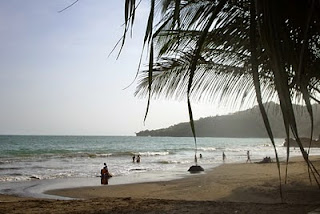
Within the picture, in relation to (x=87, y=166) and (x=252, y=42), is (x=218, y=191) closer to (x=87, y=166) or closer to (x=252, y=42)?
(x=252, y=42)

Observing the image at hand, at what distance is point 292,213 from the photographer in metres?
4.73

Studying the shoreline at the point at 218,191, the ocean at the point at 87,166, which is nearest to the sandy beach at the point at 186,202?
the shoreline at the point at 218,191

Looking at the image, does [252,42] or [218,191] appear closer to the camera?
[252,42]

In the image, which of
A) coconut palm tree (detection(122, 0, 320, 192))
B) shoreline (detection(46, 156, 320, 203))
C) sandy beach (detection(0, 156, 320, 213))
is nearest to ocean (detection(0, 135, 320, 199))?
shoreline (detection(46, 156, 320, 203))

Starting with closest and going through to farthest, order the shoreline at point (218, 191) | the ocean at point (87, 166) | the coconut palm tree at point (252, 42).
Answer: the coconut palm tree at point (252, 42)
the shoreline at point (218, 191)
the ocean at point (87, 166)

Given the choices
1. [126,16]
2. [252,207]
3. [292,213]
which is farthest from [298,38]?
[252,207]

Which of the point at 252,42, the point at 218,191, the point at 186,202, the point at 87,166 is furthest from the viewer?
the point at 87,166

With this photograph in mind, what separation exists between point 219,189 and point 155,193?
207 cm

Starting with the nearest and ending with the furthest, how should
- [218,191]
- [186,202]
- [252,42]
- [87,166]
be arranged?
[252,42], [186,202], [218,191], [87,166]

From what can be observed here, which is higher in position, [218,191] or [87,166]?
[218,191]

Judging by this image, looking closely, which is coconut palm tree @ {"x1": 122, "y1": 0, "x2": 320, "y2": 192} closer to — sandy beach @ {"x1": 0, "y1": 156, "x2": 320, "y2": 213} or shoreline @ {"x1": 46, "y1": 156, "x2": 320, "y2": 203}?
sandy beach @ {"x1": 0, "y1": 156, "x2": 320, "y2": 213}

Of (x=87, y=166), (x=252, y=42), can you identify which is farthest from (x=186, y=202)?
(x=87, y=166)

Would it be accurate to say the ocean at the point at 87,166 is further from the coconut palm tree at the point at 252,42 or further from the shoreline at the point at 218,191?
the coconut palm tree at the point at 252,42

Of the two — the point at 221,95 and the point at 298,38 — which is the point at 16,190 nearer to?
the point at 221,95
